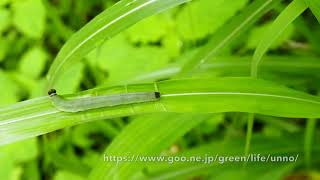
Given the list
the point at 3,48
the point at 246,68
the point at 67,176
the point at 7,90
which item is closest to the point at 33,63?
the point at 7,90

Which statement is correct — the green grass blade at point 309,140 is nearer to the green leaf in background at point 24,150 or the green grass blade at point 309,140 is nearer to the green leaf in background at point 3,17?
the green leaf in background at point 24,150

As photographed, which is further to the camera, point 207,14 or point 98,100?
point 207,14

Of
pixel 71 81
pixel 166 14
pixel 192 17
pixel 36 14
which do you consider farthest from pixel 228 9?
pixel 36 14

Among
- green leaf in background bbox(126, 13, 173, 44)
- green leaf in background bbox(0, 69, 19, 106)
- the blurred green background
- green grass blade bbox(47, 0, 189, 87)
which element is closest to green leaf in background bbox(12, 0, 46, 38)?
the blurred green background

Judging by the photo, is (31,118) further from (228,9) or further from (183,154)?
(228,9)

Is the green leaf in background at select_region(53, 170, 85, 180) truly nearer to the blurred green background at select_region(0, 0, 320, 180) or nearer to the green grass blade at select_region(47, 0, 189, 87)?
the blurred green background at select_region(0, 0, 320, 180)

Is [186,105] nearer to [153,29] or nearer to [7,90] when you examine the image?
[153,29]
